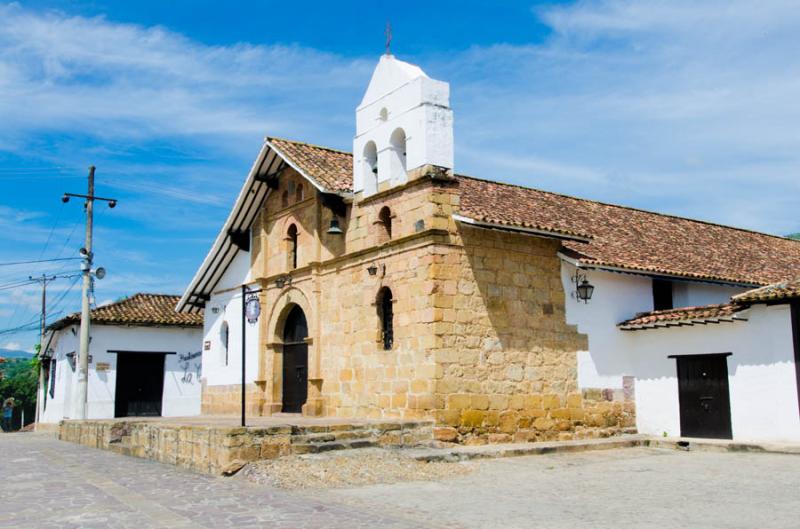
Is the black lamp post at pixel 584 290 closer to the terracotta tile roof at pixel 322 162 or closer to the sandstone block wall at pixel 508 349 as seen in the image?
the sandstone block wall at pixel 508 349

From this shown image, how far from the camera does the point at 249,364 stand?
63.9 ft

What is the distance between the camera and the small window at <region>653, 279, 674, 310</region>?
57.0 ft

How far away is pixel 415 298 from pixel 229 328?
8742 mm

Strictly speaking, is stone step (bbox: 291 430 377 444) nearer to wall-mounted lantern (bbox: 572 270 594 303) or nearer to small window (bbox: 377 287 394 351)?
small window (bbox: 377 287 394 351)

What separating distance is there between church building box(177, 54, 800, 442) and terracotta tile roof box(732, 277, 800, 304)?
1662 millimetres

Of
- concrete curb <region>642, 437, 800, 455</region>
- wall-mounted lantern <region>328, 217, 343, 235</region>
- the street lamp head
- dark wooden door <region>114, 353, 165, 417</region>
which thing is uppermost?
wall-mounted lantern <region>328, 217, 343, 235</region>

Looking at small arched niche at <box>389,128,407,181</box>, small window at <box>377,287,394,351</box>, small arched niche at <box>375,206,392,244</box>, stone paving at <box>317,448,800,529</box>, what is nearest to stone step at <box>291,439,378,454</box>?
stone paving at <box>317,448,800,529</box>

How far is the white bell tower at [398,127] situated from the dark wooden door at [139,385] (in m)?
15.0

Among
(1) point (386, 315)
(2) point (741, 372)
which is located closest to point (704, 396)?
(2) point (741, 372)

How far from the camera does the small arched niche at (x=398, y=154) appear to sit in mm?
15195

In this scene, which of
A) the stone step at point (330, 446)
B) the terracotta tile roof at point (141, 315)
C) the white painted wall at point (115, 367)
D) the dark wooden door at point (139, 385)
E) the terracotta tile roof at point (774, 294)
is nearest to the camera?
the stone step at point (330, 446)

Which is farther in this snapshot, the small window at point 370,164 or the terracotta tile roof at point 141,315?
the terracotta tile roof at point 141,315

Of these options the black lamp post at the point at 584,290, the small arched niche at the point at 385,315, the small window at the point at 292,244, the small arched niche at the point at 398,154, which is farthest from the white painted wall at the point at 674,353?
the small window at the point at 292,244

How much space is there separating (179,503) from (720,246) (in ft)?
53.9
